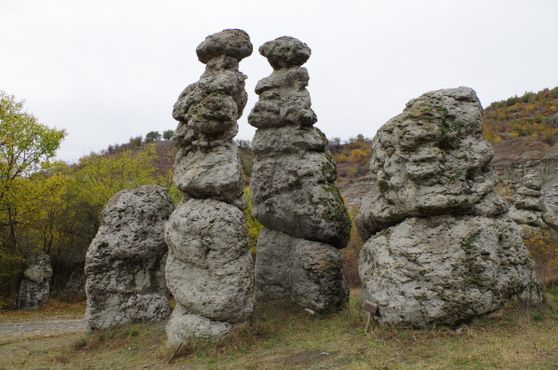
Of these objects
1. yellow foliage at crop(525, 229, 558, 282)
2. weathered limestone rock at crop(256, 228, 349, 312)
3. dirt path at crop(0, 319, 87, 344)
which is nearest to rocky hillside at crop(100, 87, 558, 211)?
yellow foliage at crop(525, 229, 558, 282)

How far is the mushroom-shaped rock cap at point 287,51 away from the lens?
15.6 meters

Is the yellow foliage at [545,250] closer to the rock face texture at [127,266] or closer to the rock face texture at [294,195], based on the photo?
the rock face texture at [294,195]

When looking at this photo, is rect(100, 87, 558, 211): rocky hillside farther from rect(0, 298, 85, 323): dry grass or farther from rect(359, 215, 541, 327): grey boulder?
rect(0, 298, 85, 323): dry grass

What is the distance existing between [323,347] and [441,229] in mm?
3807

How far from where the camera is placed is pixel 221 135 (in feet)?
43.6

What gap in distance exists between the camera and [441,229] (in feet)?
35.8

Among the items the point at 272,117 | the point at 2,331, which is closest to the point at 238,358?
the point at 272,117

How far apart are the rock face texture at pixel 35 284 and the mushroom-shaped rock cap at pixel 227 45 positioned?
18.2 meters

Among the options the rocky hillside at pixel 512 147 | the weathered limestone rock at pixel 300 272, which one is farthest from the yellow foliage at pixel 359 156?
the weathered limestone rock at pixel 300 272

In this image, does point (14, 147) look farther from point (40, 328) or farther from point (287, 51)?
point (287, 51)

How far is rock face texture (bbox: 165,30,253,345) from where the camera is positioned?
11.7 m

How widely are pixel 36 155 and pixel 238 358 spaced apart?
20.7m

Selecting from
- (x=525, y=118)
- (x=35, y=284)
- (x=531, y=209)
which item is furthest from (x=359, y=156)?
(x=35, y=284)

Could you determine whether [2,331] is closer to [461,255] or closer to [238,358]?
[238,358]
